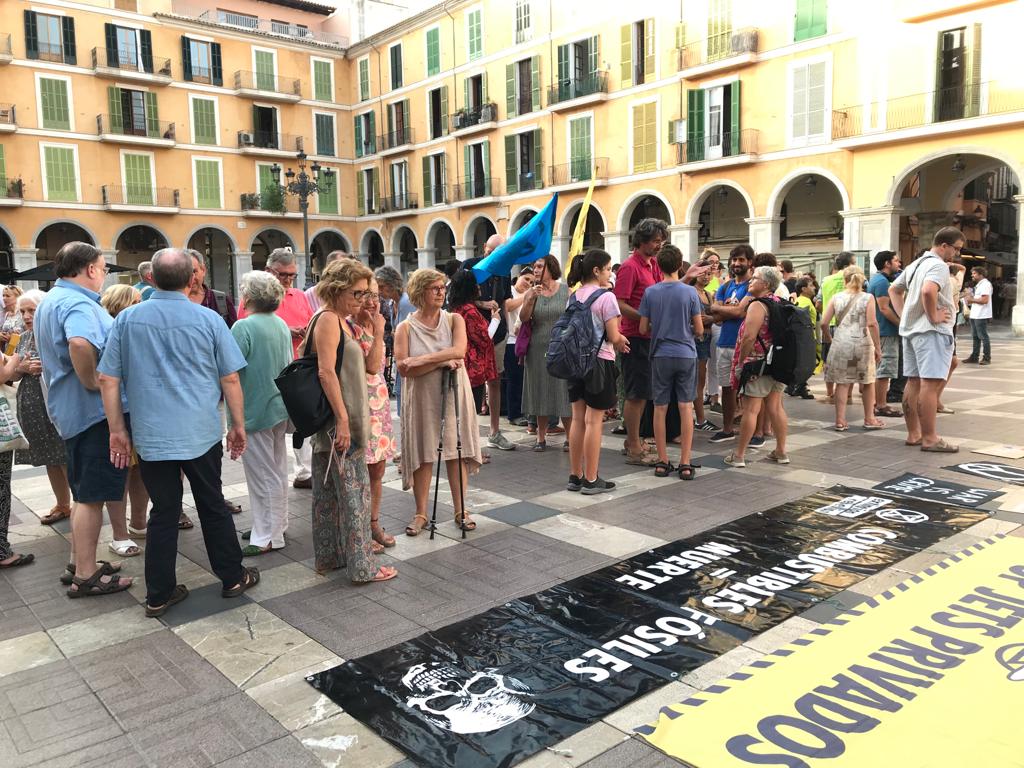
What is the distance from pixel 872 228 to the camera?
21.0m

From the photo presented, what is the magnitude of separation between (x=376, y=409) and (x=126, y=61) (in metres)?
33.1

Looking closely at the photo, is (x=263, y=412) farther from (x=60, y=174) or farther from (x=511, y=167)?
(x=60, y=174)

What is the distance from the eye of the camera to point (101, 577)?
3957mm

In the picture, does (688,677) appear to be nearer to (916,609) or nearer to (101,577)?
(916,609)

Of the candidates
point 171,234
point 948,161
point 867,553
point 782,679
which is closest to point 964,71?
point 948,161

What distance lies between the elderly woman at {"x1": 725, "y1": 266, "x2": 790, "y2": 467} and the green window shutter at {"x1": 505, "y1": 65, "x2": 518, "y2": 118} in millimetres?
25544

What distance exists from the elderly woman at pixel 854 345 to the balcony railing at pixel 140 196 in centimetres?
3068

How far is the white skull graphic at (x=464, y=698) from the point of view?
265cm

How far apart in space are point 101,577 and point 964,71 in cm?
2235

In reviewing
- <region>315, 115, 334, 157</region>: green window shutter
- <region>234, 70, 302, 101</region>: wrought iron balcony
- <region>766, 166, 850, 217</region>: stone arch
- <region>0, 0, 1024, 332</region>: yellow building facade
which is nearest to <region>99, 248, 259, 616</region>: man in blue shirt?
<region>0, 0, 1024, 332</region>: yellow building facade

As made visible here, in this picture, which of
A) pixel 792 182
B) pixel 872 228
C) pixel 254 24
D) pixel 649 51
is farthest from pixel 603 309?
pixel 254 24

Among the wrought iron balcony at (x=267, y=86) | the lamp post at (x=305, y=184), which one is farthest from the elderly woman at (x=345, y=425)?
the wrought iron balcony at (x=267, y=86)

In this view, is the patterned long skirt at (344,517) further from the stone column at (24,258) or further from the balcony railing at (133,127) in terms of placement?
the balcony railing at (133,127)

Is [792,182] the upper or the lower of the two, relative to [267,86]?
lower
